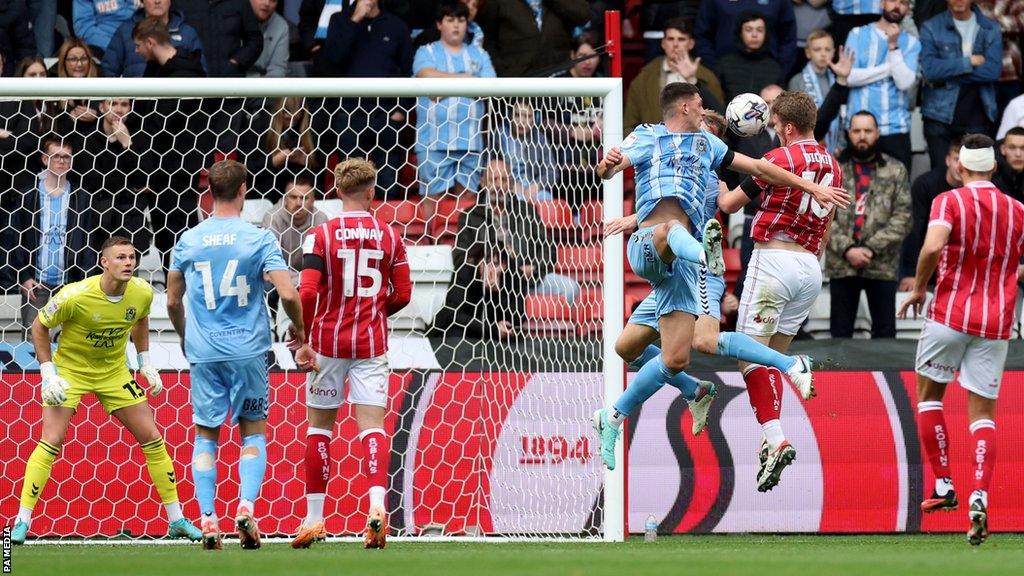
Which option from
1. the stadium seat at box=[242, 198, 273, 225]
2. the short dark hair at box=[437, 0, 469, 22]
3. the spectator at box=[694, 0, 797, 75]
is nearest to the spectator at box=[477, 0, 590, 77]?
the short dark hair at box=[437, 0, 469, 22]

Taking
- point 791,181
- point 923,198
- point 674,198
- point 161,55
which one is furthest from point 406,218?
point 923,198

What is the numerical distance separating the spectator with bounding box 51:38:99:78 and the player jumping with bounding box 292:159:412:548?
4.42 meters

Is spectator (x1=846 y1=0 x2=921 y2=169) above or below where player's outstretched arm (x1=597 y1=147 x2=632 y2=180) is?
above

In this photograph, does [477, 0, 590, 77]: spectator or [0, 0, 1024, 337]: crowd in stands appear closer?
[0, 0, 1024, 337]: crowd in stands

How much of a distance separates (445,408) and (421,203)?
1.82 metres

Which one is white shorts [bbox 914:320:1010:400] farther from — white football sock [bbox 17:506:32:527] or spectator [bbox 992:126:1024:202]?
white football sock [bbox 17:506:32:527]

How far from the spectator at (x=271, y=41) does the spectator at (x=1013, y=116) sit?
20.9ft

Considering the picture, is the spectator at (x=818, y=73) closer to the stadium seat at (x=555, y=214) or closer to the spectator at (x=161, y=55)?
the stadium seat at (x=555, y=214)

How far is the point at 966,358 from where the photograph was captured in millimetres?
9250

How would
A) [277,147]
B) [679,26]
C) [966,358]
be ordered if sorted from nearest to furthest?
[966,358] → [277,147] → [679,26]

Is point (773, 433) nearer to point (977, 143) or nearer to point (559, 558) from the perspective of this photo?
point (559, 558)

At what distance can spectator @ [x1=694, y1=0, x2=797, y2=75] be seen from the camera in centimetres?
1367

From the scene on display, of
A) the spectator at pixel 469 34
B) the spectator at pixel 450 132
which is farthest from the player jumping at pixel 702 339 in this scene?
the spectator at pixel 469 34

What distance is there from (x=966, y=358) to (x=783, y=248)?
1337 millimetres
